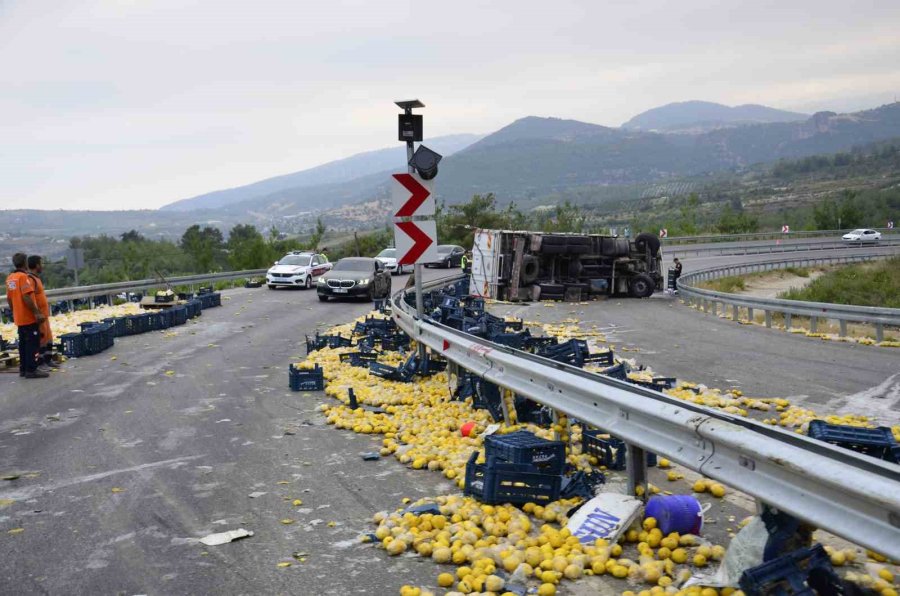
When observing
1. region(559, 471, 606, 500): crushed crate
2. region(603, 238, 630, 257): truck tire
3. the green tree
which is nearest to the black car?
region(603, 238, 630, 257): truck tire

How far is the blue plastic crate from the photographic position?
49.3 feet

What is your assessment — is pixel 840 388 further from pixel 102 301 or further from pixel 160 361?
pixel 102 301

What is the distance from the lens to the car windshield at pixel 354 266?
98.2 ft

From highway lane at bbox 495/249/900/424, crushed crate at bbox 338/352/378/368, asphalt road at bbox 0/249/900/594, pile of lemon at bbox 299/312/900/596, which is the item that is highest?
crushed crate at bbox 338/352/378/368

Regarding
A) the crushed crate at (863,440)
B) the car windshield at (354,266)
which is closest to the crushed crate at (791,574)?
the crushed crate at (863,440)

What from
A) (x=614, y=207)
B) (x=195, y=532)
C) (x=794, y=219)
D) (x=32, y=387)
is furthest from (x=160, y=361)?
(x=614, y=207)

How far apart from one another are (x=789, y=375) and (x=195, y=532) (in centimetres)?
922

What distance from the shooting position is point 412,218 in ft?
37.7

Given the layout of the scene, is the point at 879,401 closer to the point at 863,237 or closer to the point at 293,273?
the point at 293,273

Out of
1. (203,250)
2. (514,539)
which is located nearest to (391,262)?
(203,250)

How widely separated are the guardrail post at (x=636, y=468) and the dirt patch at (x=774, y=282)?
34.7m

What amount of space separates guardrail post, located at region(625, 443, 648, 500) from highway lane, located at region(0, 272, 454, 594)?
1.68 metres

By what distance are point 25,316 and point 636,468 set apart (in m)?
11.3

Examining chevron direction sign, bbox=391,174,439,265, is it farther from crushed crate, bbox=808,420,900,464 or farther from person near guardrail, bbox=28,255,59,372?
crushed crate, bbox=808,420,900,464
